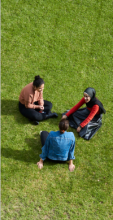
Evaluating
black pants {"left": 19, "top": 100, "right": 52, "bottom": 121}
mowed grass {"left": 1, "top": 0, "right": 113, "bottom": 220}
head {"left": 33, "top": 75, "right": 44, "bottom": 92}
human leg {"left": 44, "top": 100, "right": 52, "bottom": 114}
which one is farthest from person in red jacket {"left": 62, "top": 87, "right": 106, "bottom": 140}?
head {"left": 33, "top": 75, "right": 44, "bottom": 92}

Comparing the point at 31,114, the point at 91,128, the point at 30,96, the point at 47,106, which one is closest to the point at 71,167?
the point at 91,128

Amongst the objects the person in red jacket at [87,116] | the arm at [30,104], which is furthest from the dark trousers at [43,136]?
the person in red jacket at [87,116]

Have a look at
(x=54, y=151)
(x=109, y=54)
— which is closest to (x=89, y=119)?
(x=54, y=151)

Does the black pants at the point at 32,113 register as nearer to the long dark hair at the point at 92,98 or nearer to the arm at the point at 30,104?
the arm at the point at 30,104

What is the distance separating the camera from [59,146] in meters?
4.96

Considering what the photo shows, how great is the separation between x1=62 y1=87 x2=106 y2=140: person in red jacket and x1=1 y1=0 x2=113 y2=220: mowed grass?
0.83ft

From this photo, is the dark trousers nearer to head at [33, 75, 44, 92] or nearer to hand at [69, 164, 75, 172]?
hand at [69, 164, 75, 172]

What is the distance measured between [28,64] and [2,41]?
4.46 ft

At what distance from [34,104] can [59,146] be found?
1858mm

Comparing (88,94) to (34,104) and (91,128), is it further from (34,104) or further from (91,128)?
(34,104)

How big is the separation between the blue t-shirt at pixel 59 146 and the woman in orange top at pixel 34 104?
4.30ft

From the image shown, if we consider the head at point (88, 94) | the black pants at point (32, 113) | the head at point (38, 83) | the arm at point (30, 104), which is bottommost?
the black pants at point (32, 113)

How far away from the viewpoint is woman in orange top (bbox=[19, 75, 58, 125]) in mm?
5715

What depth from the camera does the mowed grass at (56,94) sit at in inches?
206
